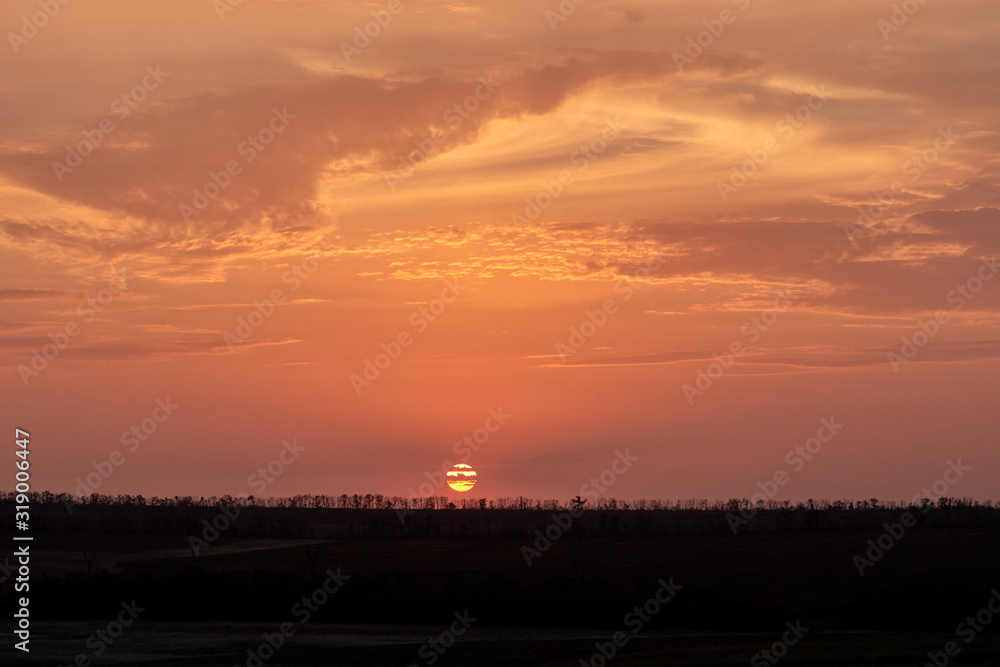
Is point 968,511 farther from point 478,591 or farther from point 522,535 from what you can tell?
point 478,591

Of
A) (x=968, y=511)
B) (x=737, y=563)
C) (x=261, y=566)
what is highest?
(x=968, y=511)

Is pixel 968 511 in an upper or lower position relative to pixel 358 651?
upper

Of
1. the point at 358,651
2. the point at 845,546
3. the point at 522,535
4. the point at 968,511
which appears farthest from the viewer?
the point at 968,511

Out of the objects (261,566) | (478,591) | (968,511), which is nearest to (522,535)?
(261,566)

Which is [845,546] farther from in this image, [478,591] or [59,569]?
[59,569]

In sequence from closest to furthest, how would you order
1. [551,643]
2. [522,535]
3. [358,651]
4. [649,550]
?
[358,651] → [551,643] → [649,550] → [522,535]

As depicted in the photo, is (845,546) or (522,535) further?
(522,535)

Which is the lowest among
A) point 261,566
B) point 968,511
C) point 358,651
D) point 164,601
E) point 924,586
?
point 358,651

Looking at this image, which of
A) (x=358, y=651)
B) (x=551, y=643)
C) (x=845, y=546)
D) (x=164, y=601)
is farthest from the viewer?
(x=845, y=546)

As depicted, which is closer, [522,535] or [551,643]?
[551,643]

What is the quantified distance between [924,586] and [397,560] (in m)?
62.1

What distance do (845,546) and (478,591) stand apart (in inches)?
2193

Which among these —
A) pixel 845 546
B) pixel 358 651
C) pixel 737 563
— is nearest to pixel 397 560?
pixel 737 563

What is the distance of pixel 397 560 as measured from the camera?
10850cm
